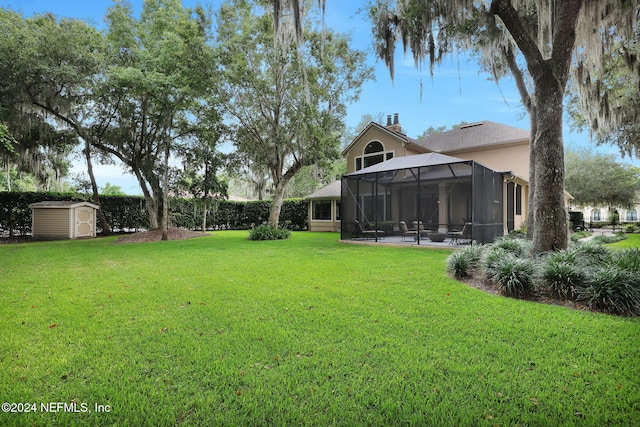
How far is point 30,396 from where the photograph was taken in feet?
6.32

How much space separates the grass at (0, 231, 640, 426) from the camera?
1802 mm

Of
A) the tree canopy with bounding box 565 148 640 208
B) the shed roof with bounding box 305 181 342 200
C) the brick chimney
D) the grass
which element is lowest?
the grass

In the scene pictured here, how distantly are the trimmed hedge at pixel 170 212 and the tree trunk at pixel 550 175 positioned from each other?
11.9m

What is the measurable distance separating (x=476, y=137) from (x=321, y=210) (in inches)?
381

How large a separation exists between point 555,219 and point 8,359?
723 cm

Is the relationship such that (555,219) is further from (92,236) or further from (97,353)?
(92,236)

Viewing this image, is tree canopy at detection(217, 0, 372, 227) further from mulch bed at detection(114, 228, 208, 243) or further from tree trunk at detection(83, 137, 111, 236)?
tree trunk at detection(83, 137, 111, 236)

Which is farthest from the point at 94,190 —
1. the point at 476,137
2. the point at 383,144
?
the point at 476,137

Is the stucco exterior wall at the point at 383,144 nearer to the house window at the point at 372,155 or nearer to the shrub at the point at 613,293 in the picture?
the house window at the point at 372,155

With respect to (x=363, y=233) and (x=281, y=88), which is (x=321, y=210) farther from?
(x=281, y=88)

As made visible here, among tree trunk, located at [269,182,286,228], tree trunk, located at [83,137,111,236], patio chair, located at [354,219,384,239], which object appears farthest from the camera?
tree trunk, located at [269,182,286,228]

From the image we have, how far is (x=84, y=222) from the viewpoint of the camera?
13.2 metres

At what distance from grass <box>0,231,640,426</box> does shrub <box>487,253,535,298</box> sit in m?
0.32

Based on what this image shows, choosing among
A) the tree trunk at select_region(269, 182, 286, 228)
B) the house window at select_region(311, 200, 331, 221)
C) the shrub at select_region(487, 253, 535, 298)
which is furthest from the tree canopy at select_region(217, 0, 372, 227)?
the shrub at select_region(487, 253, 535, 298)
